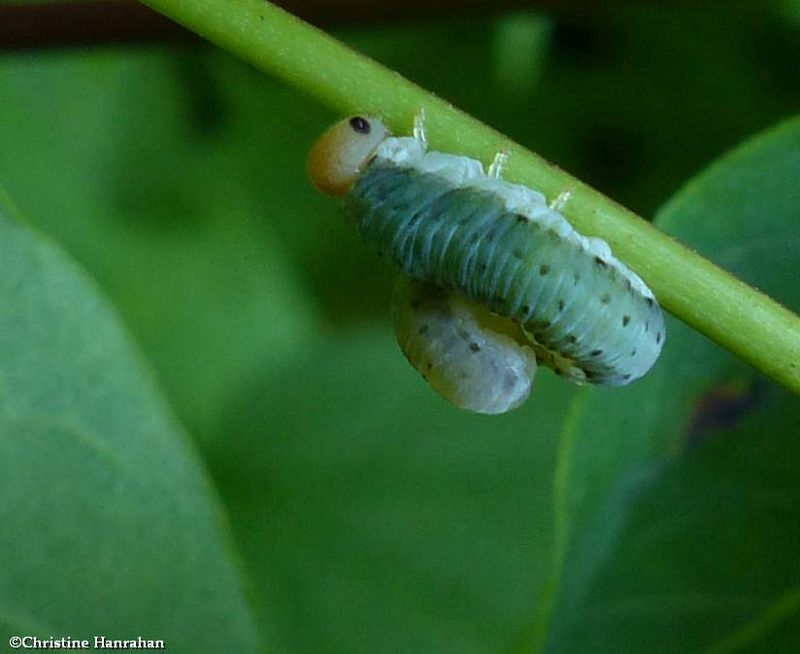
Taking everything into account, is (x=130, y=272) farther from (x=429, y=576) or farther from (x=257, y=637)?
(x=257, y=637)

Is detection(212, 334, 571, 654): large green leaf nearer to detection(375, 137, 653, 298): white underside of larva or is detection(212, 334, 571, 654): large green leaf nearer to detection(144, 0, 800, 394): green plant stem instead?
detection(375, 137, 653, 298): white underside of larva

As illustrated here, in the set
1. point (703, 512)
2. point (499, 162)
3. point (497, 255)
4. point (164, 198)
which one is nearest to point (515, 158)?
point (499, 162)

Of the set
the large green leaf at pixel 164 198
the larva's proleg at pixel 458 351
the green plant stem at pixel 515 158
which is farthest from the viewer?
the large green leaf at pixel 164 198

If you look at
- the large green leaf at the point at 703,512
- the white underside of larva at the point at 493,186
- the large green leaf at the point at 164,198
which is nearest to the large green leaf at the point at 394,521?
the large green leaf at the point at 164,198

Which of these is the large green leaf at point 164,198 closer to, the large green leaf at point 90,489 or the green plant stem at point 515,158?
the large green leaf at point 90,489

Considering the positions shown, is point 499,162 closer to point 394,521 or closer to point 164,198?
point 394,521
